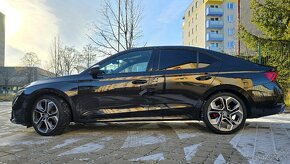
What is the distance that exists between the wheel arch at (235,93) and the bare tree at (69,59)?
→ 24891 millimetres

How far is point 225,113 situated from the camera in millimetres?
4598

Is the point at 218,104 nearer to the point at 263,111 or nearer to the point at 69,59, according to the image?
the point at 263,111

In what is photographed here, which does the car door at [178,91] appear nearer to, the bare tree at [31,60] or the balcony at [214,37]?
the bare tree at [31,60]

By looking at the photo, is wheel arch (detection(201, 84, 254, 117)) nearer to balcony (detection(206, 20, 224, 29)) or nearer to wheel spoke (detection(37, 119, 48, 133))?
wheel spoke (detection(37, 119, 48, 133))

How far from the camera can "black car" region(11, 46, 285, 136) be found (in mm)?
4613

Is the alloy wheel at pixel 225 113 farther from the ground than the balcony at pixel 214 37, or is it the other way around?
the balcony at pixel 214 37

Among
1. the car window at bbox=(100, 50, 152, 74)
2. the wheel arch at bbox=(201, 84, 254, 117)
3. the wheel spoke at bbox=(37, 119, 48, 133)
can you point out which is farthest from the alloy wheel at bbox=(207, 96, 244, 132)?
the wheel spoke at bbox=(37, 119, 48, 133)

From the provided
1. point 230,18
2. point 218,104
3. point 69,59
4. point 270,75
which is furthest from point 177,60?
point 230,18

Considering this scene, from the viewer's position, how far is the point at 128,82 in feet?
15.4

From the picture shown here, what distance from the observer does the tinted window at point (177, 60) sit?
15.7 ft

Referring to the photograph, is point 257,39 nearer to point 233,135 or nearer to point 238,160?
point 233,135

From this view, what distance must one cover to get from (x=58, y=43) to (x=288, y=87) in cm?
2009

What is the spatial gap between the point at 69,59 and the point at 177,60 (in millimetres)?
25377

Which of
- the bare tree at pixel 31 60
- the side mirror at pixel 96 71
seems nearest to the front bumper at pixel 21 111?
the side mirror at pixel 96 71
